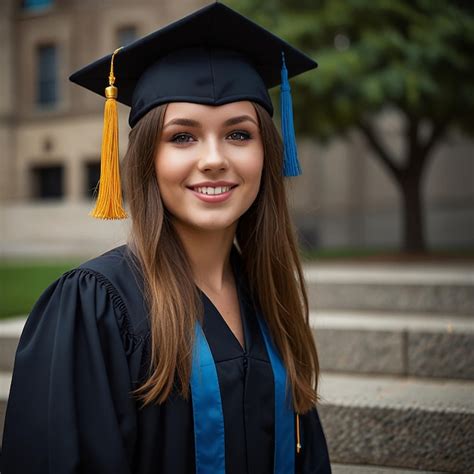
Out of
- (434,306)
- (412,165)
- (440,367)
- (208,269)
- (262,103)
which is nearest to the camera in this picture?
(262,103)

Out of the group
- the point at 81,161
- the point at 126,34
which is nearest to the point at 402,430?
the point at 81,161

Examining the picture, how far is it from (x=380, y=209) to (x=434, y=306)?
12.7 metres

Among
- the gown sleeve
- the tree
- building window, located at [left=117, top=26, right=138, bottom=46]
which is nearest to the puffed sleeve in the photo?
the gown sleeve

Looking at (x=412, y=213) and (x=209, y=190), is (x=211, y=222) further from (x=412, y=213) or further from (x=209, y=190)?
(x=412, y=213)

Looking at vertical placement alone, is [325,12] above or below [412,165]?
above

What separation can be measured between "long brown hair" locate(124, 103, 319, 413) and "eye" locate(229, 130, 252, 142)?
5cm

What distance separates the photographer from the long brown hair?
1629 millimetres

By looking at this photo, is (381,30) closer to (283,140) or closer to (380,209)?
(283,140)

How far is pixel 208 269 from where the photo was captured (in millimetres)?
1949

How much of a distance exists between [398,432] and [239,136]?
1688 millimetres

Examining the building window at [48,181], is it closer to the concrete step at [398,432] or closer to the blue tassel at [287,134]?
the concrete step at [398,432]

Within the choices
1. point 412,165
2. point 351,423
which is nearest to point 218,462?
point 351,423

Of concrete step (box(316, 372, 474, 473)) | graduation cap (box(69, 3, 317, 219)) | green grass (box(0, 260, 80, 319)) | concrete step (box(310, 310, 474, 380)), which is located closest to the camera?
graduation cap (box(69, 3, 317, 219))

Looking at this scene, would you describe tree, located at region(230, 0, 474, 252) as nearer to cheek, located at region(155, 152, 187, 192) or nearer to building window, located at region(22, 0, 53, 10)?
cheek, located at region(155, 152, 187, 192)
